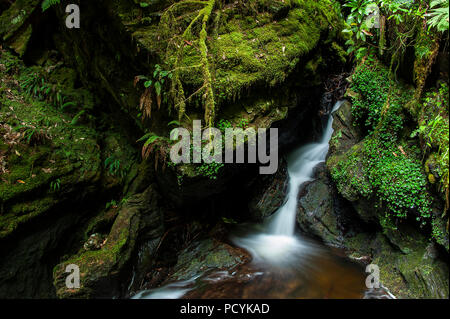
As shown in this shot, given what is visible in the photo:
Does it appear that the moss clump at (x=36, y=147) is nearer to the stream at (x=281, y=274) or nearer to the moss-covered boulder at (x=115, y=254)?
the moss-covered boulder at (x=115, y=254)

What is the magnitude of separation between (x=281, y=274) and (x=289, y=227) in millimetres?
1524

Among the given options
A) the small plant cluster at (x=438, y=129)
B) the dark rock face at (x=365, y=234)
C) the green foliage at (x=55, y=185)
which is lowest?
the dark rock face at (x=365, y=234)

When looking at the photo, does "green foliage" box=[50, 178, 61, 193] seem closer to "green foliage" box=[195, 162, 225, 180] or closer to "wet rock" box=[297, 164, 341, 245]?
"green foliage" box=[195, 162, 225, 180]

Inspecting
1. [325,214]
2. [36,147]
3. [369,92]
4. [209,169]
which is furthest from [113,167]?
[369,92]

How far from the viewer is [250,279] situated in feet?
A: 13.8

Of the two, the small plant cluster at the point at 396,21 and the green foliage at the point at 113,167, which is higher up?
the small plant cluster at the point at 396,21

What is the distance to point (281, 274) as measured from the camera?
14.1ft

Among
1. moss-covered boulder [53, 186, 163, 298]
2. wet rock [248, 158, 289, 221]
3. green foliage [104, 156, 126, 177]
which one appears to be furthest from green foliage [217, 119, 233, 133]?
green foliage [104, 156, 126, 177]

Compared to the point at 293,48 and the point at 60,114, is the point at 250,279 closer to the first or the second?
the point at 293,48

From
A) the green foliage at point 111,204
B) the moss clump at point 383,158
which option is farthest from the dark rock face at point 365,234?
the green foliage at point 111,204

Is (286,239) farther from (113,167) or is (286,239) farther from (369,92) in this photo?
(113,167)

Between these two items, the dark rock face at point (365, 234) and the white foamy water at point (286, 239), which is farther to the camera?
the white foamy water at point (286, 239)

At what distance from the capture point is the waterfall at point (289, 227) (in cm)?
493

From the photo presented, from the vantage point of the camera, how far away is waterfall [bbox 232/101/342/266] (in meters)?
4.93
